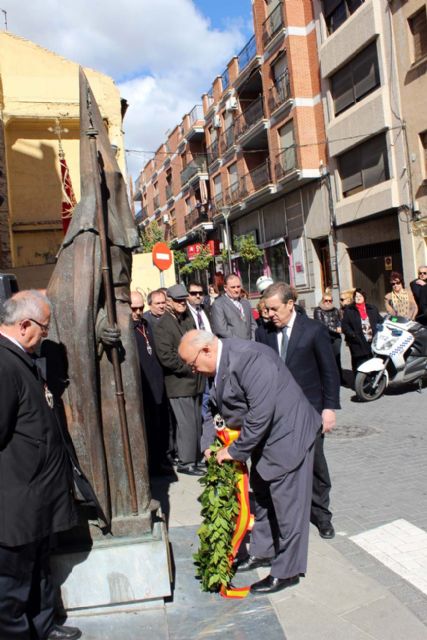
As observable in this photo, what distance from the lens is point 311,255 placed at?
1007 inches

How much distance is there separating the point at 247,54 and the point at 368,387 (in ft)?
84.1

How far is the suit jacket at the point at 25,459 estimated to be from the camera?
8.66ft

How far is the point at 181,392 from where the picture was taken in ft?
20.1

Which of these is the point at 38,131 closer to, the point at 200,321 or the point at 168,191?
the point at 200,321

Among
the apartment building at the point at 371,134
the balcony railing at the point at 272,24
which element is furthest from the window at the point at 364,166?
the balcony railing at the point at 272,24

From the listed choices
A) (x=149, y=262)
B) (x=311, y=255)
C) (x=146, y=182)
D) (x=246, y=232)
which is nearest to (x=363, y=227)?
(x=311, y=255)

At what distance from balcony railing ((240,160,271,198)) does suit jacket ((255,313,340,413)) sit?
24619 millimetres

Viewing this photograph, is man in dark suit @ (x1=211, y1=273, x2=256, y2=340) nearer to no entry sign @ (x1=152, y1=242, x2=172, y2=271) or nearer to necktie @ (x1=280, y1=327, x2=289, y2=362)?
necktie @ (x1=280, y1=327, x2=289, y2=362)

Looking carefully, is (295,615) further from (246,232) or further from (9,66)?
(246,232)

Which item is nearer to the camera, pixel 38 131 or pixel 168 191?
pixel 38 131

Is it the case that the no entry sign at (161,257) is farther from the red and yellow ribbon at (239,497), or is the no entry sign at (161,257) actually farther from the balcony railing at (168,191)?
the balcony railing at (168,191)

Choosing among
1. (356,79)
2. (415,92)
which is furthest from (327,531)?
(356,79)

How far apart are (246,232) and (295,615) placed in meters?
30.9

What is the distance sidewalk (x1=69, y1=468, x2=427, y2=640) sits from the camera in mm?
3025
